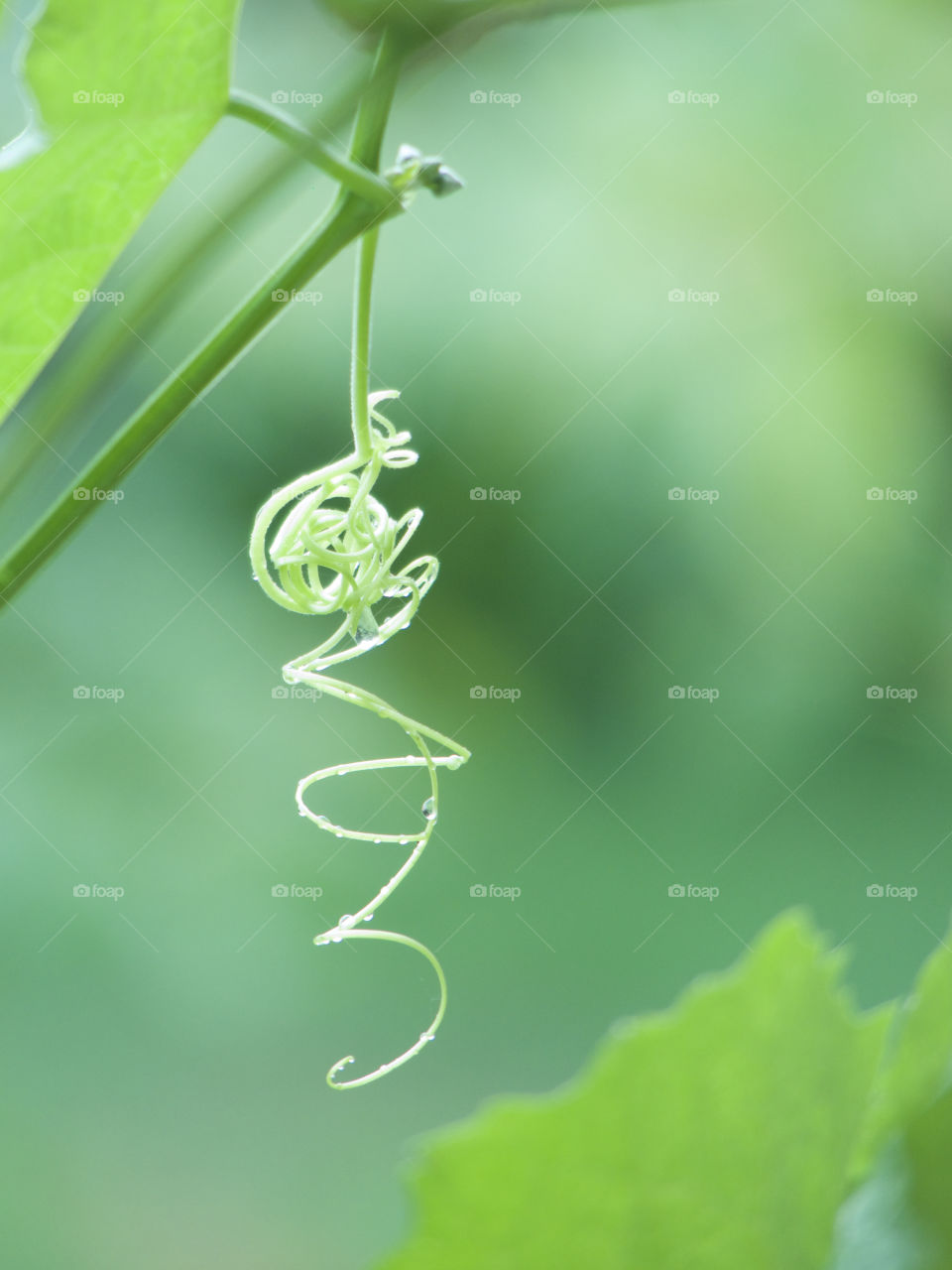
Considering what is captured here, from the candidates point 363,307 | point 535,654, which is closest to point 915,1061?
point 363,307

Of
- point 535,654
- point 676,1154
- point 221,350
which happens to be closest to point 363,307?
point 221,350

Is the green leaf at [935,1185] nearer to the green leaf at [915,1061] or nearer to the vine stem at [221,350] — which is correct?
the green leaf at [915,1061]

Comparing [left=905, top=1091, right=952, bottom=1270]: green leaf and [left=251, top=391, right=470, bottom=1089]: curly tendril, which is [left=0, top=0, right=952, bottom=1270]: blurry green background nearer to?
[left=251, top=391, right=470, bottom=1089]: curly tendril

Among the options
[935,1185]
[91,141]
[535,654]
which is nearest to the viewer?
[935,1185]

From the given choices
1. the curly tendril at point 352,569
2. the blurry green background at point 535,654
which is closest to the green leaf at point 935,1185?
the curly tendril at point 352,569

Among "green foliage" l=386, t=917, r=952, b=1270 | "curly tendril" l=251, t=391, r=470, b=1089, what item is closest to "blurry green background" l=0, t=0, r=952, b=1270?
"curly tendril" l=251, t=391, r=470, b=1089

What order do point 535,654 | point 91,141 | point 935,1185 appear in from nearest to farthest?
point 935,1185 < point 91,141 < point 535,654

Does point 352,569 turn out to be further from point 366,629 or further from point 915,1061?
point 915,1061

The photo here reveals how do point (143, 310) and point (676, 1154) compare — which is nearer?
point (676, 1154)
